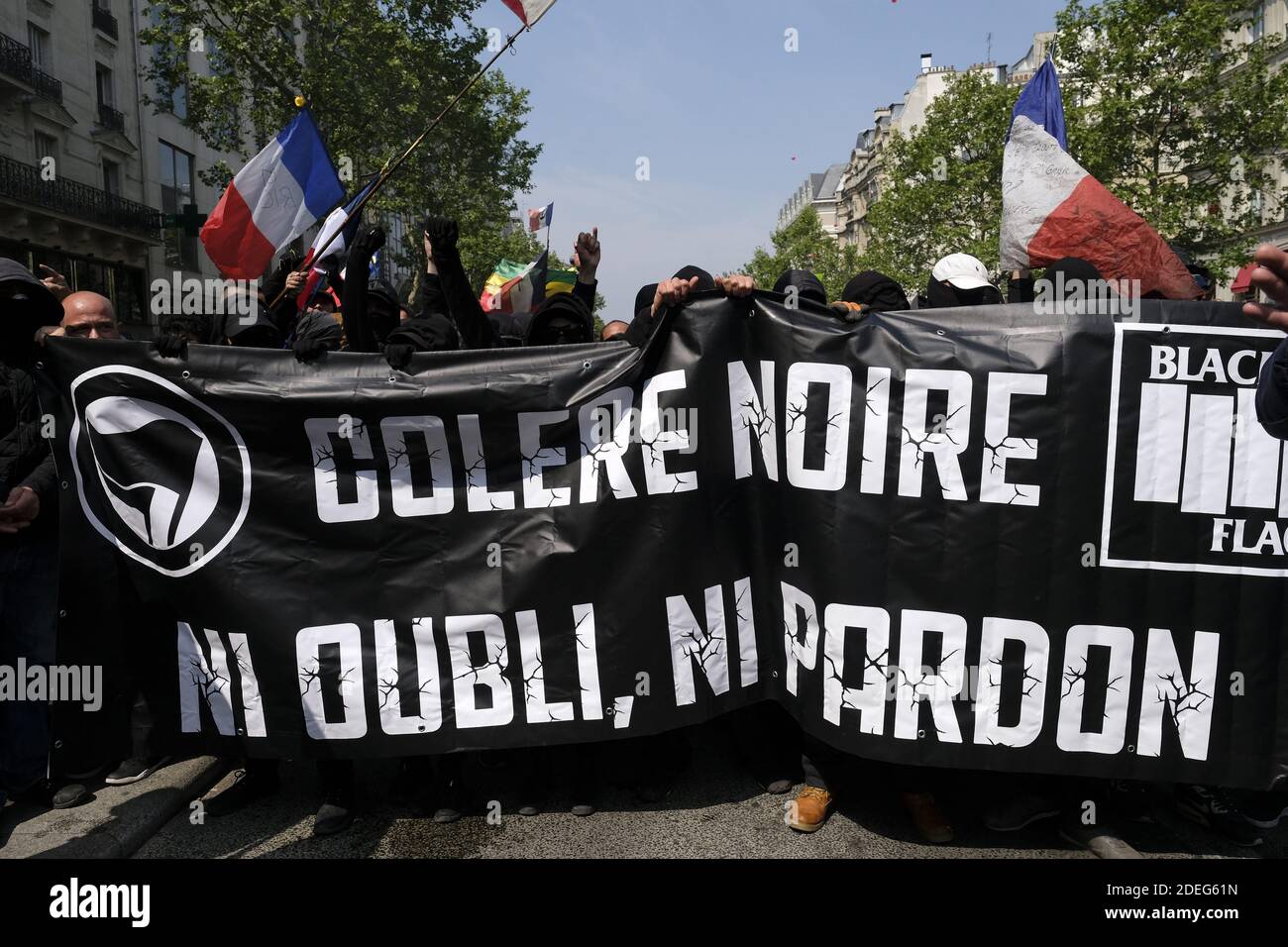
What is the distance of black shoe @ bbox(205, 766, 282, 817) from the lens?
12.3ft

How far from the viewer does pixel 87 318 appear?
3.97 meters

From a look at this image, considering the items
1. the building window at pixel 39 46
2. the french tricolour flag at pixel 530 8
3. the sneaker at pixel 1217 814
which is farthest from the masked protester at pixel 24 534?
the building window at pixel 39 46

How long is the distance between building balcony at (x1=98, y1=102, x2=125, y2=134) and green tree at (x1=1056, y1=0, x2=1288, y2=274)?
84.1 ft

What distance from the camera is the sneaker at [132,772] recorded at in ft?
12.9

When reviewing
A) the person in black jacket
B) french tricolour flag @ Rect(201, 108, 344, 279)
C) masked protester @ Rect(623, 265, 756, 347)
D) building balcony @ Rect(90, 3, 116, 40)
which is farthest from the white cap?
building balcony @ Rect(90, 3, 116, 40)

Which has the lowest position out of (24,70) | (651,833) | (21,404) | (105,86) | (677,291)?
(651,833)

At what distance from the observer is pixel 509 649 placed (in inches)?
140

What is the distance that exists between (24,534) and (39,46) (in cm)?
2653

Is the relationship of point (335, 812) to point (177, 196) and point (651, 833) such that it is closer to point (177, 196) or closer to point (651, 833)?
→ point (651, 833)

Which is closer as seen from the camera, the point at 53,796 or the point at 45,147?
the point at 53,796

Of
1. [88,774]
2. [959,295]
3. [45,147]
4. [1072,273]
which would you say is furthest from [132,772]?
[45,147]
